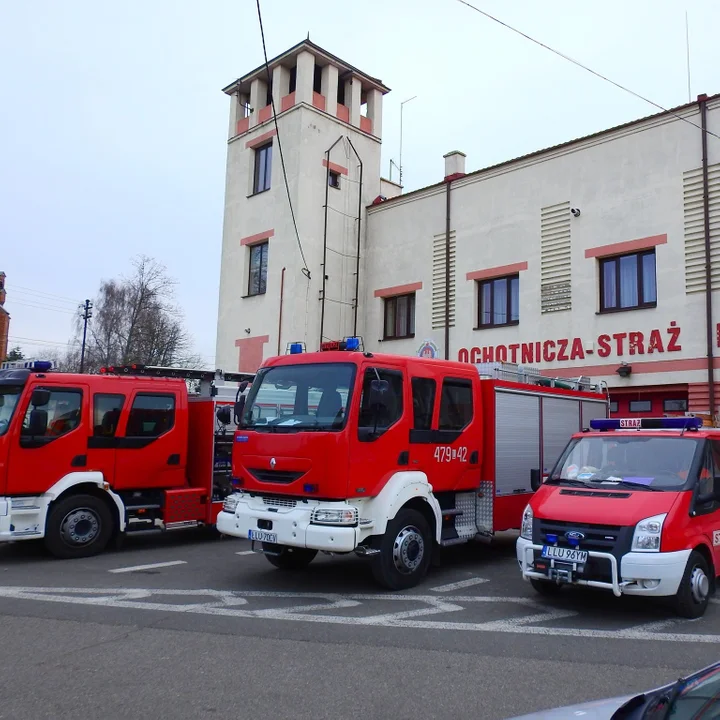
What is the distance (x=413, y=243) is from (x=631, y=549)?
1491cm

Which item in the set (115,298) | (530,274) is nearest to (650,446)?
(530,274)

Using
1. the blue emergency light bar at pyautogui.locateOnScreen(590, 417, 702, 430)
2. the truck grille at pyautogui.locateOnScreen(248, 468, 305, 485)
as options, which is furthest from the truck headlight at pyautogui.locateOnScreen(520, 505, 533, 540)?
the truck grille at pyautogui.locateOnScreen(248, 468, 305, 485)

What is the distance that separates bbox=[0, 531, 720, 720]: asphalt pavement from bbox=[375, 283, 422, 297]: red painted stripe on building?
39.7 feet

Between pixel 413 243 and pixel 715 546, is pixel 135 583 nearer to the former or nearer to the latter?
pixel 715 546

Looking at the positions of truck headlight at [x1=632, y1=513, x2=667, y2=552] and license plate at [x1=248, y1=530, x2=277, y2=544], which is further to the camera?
license plate at [x1=248, y1=530, x2=277, y2=544]

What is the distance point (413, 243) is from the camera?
68.4 feet

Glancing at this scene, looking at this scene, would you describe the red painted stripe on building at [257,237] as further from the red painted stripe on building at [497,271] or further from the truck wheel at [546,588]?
the truck wheel at [546,588]

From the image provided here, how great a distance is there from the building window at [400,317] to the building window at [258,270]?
3978 mm

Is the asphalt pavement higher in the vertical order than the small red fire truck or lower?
lower

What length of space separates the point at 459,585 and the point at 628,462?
2507 mm

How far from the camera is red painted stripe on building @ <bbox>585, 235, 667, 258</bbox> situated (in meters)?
15.7

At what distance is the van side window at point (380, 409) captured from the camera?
824 cm

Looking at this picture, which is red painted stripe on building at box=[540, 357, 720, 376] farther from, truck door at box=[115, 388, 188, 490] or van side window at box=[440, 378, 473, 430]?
truck door at box=[115, 388, 188, 490]

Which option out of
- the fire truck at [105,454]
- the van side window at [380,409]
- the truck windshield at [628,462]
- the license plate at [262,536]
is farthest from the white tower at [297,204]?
the truck windshield at [628,462]
